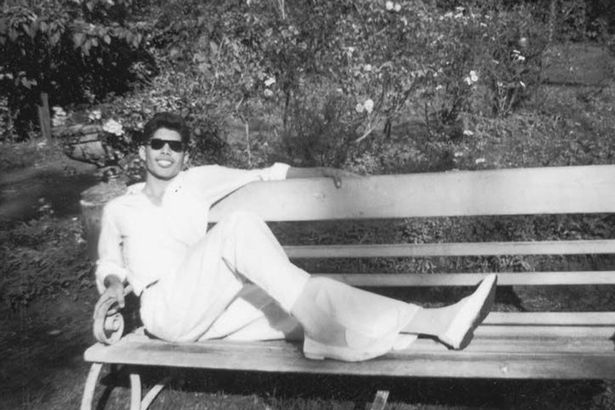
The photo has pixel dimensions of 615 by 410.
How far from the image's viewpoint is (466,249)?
2.83 meters

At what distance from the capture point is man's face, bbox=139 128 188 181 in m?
2.69

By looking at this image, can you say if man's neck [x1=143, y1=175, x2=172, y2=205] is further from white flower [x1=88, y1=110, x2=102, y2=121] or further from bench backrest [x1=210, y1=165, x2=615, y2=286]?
white flower [x1=88, y1=110, x2=102, y2=121]

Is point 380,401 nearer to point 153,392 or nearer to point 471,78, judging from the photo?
Result: point 153,392

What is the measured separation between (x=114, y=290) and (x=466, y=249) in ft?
5.34

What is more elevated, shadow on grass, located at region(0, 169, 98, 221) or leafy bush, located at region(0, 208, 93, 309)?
leafy bush, located at region(0, 208, 93, 309)

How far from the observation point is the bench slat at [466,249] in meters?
2.73

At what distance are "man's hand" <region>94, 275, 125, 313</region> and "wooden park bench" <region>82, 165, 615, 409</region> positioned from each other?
76mm

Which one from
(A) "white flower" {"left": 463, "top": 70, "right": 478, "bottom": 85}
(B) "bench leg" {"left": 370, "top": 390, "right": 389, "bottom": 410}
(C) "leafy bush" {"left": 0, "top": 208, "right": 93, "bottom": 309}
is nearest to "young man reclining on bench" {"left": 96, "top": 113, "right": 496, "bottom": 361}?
(B) "bench leg" {"left": 370, "top": 390, "right": 389, "bottom": 410}

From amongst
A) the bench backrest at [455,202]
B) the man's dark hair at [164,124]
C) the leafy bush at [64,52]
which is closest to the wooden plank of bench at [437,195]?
the bench backrest at [455,202]

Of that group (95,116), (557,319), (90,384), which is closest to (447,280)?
(557,319)

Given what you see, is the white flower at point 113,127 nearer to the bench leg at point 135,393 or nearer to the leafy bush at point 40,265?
the leafy bush at point 40,265

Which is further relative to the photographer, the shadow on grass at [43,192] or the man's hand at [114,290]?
the shadow on grass at [43,192]

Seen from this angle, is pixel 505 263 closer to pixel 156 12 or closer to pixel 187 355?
pixel 187 355

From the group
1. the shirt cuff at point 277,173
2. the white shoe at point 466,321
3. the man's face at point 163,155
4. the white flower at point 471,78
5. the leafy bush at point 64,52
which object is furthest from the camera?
the leafy bush at point 64,52
